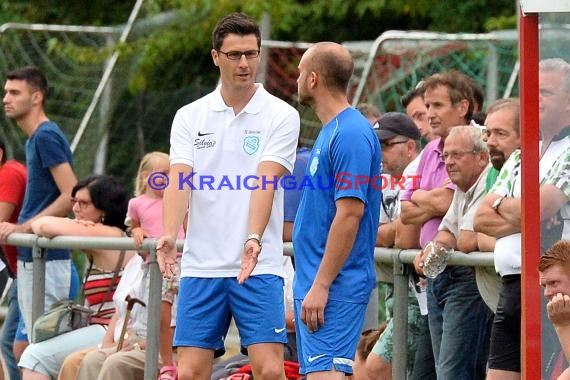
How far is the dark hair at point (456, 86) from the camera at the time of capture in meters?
7.48

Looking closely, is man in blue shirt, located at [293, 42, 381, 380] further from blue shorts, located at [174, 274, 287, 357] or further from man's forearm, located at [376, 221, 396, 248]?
man's forearm, located at [376, 221, 396, 248]

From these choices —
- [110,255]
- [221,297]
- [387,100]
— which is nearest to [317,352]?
[221,297]

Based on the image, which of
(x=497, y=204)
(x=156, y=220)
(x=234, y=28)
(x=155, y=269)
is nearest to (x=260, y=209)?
(x=234, y=28)

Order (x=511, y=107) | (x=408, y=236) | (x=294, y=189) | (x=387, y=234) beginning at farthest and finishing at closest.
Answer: (x=294, y=189), (x=387, y=234), (x=408, y=236), (x=511, y=107)

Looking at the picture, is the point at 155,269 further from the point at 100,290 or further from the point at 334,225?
the point at 334,225

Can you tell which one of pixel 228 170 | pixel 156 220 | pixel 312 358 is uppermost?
pixel 228 170

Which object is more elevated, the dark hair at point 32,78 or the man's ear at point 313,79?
the dark hair at point 32,78

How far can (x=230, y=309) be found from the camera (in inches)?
265

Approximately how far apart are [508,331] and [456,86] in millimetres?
1678

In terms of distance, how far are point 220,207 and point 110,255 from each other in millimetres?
2214

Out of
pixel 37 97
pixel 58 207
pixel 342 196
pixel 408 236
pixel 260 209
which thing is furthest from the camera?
pixel 37 97

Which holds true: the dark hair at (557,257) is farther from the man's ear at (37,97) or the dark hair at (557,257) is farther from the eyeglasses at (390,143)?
the man's ear at (37,97)

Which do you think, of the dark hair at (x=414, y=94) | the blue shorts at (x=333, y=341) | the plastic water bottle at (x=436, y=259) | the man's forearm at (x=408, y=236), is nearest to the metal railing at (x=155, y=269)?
the plastic water bottle at (x=436, y=259)

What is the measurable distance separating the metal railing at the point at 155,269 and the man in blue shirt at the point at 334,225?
1.63 ft
